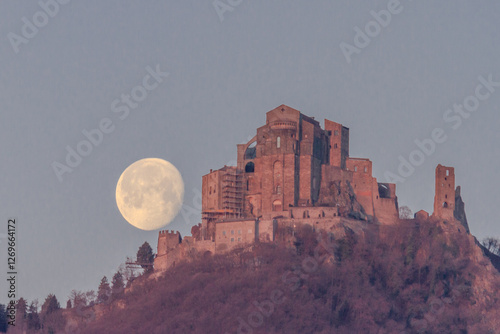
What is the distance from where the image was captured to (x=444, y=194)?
120188 millimetres

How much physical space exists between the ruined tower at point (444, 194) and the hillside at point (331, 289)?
4.53 feet

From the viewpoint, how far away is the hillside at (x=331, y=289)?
105 meters

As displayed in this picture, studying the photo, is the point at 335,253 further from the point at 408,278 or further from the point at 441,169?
the point at 441,169

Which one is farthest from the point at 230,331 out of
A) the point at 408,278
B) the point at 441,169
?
the point at 441,169

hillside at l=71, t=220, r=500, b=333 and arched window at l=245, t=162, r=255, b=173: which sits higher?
arched window at l=245, t=162, r=255, b=173

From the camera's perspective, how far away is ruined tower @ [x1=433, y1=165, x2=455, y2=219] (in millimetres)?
119625

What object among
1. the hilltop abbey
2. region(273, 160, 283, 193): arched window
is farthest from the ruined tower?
region(273, 160, 283, 193): arched window

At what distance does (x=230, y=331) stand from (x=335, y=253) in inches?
575

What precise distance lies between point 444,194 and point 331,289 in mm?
17587

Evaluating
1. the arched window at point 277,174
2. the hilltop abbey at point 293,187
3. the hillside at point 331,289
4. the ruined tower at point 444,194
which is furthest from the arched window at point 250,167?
the ruined tower at point 444,194

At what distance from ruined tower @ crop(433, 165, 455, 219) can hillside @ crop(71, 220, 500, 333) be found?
138 cm

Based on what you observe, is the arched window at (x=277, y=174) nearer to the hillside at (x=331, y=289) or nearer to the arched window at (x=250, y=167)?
the arched window at (x=250, y=167)

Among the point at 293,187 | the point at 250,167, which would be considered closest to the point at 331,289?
the point at 293,187

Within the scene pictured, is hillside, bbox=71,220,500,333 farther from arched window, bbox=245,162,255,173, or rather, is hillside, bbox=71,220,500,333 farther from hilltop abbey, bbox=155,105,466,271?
arched window, bbox=245,162,255,173
